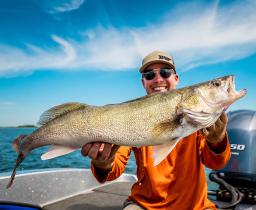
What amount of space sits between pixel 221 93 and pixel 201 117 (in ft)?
1.13

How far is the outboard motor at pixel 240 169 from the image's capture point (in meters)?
5.35

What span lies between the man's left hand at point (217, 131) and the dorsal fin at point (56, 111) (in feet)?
5.11

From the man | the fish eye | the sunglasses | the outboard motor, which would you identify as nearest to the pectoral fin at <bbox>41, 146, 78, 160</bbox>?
the man

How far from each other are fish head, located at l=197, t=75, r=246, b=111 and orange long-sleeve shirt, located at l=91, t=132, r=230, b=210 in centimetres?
92

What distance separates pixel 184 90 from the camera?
11.5ft

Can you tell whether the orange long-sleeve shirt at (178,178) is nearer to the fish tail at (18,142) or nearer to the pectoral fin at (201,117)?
the pectoral fin at (201,117)

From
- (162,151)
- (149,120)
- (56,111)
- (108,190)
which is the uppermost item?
(56,111)

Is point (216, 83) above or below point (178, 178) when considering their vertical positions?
above

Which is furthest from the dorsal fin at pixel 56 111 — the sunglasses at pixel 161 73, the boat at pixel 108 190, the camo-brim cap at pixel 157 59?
the boat at pixel 108 190

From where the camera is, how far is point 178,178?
4312 millimetres

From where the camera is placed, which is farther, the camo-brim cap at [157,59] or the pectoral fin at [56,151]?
the camo-brim cap at [157,59]

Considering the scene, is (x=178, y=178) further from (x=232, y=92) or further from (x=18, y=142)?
(x=18, y=142)

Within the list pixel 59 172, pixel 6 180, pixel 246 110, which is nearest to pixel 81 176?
pixel 59 172

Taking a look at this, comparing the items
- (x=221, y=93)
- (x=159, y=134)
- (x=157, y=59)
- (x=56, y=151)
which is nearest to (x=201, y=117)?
(x=221, y=93)
